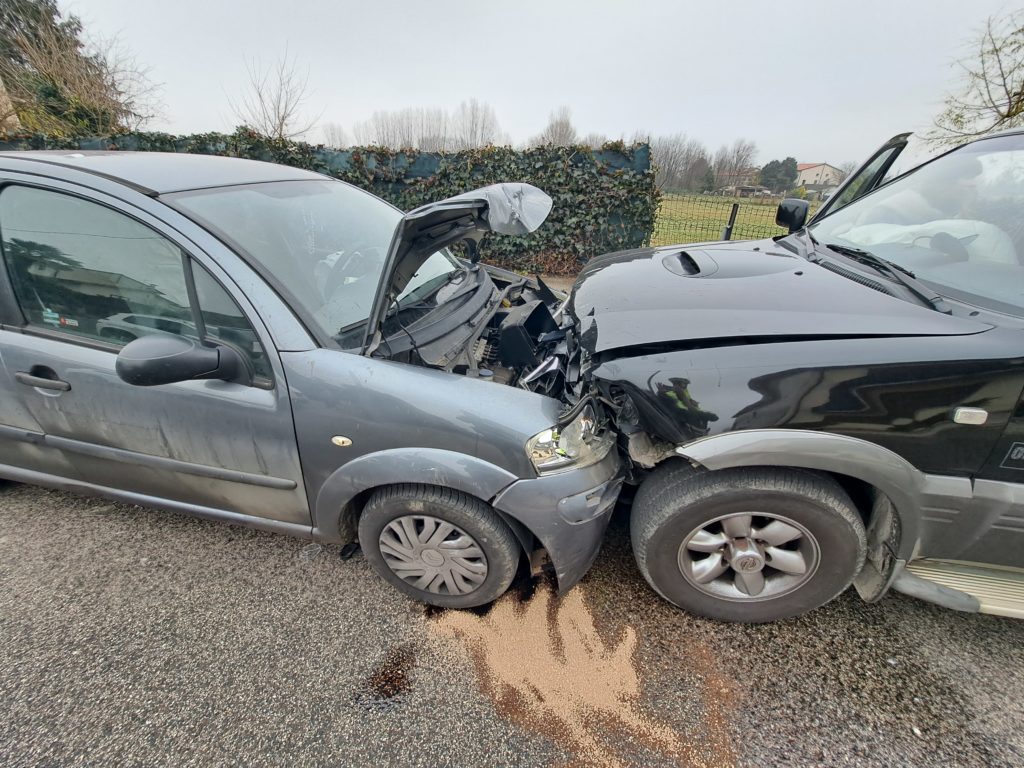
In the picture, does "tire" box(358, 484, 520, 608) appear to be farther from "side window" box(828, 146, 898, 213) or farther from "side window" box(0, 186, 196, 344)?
"side window" box(828, 146, 898, 213)

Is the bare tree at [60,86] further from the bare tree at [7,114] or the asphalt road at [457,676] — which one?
the asphalt road at [457,676]

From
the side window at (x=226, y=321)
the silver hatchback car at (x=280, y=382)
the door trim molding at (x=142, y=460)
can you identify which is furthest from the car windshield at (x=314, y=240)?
the door trim molding at (x=142, y=460)

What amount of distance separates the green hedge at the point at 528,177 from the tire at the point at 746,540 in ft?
19.3

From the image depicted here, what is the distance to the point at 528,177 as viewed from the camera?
7023mm

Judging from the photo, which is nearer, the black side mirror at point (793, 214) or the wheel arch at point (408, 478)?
the wheel arch at point (408, 478)

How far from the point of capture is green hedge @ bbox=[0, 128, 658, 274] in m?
6.66

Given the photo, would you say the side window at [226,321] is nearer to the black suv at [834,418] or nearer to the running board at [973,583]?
the black suv at [834,418]

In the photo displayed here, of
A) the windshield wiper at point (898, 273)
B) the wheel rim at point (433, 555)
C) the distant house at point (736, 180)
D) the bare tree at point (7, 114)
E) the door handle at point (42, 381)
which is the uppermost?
the bare tree at point (7, 114)

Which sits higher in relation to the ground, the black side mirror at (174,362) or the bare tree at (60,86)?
the bare tree at (60,86)

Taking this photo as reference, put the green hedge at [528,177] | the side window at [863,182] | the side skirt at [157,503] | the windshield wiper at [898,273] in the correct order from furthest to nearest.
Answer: the green hedge at [528,177] → the side window at [863,182] → the side skirt at [157,503] → the windshield wiper at [898,273]

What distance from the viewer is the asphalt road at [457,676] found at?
1.51 metres

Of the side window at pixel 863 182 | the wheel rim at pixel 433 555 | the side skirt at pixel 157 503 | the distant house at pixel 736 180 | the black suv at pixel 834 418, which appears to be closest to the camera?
the black suv at pixel 834 418

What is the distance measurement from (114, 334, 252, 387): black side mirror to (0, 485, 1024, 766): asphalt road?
1080mm

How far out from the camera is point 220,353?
1.68 m
